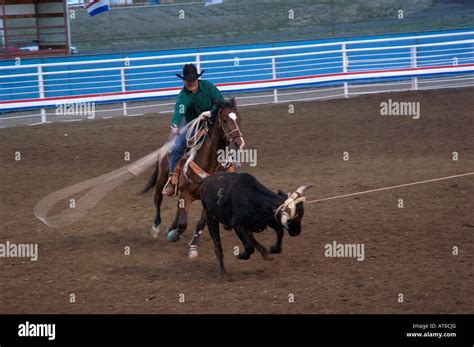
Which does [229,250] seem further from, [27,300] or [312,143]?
[312,143]

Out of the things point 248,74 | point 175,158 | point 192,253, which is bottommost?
point 192,253

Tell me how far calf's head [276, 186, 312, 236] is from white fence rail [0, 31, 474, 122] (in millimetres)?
12162

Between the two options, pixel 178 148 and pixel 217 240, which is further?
pixel 178 148

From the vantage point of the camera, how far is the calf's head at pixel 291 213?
22.5ft

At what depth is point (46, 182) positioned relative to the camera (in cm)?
1231

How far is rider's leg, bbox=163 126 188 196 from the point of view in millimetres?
8883

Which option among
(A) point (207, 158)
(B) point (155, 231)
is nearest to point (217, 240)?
(A) point (207, 158)

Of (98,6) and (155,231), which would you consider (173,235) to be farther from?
(98,6)

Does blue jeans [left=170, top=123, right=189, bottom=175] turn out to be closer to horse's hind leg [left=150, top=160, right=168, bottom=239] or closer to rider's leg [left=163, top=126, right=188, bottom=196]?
rider's leg [left=163, top=126, right=188, bottom=196]

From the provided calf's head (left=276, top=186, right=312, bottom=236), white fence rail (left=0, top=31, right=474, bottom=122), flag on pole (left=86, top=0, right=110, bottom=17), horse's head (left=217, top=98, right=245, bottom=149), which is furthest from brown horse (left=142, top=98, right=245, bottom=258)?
flag on pole (left=86, top=0, right=110, bottom=17)

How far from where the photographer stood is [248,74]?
72.6ft

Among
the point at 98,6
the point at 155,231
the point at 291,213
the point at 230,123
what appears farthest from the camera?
the point at 98,6

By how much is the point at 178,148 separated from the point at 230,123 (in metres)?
1.13
